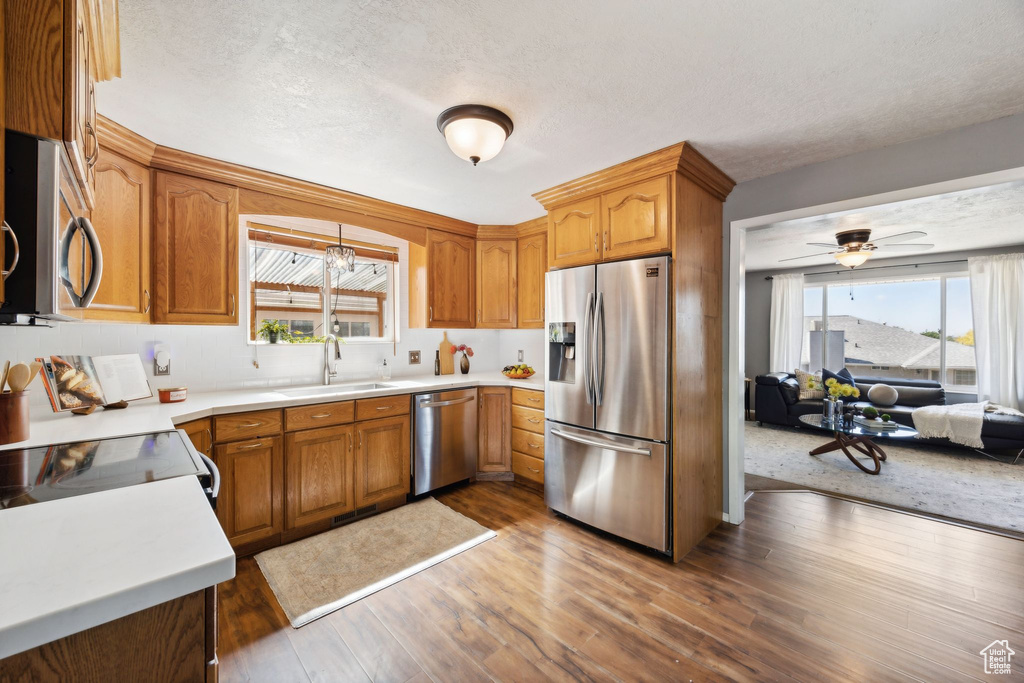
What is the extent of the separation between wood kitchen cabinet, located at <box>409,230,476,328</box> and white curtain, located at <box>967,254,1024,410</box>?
252 inches

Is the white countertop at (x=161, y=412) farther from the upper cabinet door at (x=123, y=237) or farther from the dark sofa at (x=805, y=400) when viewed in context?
the dark sofa at (x=805, y=400)

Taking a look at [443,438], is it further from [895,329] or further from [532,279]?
[895,329]

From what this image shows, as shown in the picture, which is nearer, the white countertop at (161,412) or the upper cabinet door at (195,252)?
the white countertop at (161,412)

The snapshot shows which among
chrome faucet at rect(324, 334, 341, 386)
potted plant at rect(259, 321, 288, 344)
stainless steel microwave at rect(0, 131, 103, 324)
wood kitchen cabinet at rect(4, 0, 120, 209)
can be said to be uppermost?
wood kitchen cabinet at rect(4, 0, 120, 209)

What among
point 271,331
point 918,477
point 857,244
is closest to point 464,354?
point 271,331

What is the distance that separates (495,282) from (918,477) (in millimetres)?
4342

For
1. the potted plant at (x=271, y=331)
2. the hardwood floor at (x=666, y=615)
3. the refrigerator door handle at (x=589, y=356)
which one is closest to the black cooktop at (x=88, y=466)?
the hardwood floor at (x=666, y=615)

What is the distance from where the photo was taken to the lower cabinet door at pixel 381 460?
2888 millimetres

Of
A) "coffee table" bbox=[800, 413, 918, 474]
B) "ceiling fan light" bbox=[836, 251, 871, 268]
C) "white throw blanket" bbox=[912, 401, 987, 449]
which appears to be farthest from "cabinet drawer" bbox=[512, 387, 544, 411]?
"white throw blanket" bbox=[912, 401, 987, 449]

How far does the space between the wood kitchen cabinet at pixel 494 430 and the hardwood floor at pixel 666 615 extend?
927 mm

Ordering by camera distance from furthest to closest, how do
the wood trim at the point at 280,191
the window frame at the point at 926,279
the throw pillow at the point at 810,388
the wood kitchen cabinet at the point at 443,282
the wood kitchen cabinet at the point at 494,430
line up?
the throw pillow at the point at 810,388 → the window frame at the point at 926,279 → the wood kitchen cabinet at the point at 443,282 → the wood kitchen cabinet at the point at 494,430 → the wood trim at the point at 280,191

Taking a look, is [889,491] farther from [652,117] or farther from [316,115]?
[316,115]

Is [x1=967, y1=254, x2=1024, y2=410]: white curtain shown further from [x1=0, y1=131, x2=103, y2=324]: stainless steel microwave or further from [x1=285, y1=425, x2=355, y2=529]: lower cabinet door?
[x1=0, y1=131, x2=103, y2=324]: stainless steel microwave

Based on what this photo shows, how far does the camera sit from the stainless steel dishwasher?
3.20 m
